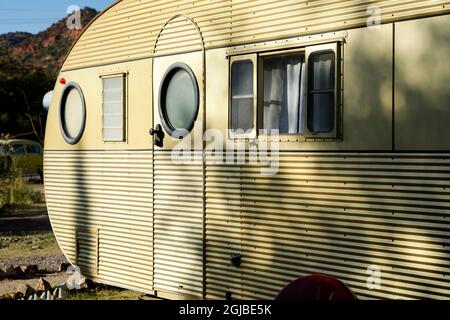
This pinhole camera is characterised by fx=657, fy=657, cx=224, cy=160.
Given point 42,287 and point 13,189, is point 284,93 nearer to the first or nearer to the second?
point 42,287

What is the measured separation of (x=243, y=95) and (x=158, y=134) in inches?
55.3

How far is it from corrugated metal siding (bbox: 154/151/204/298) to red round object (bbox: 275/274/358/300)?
233cm

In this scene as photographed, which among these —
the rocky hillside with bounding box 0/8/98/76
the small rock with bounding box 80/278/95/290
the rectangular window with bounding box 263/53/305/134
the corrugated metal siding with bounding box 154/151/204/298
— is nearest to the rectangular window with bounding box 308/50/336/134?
the rectangular window with bounding box 263/53/305/134

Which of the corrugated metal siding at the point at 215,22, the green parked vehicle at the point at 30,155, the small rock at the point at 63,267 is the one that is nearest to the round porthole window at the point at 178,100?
the corrugated metal siding at the point at 215,22

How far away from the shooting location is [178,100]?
289 inches

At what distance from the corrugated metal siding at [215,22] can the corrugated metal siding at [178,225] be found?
1.33m

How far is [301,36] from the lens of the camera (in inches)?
237

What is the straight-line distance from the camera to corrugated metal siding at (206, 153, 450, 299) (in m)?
5.05

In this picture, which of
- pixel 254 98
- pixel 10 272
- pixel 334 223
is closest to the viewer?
pixel 334 223

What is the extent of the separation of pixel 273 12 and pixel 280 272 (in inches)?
97.2

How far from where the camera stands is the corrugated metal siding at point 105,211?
7.73m

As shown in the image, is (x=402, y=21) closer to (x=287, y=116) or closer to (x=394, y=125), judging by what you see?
(x=394, y=125)

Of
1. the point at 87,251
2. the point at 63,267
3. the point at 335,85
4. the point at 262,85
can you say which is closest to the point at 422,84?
the point at 335,85
